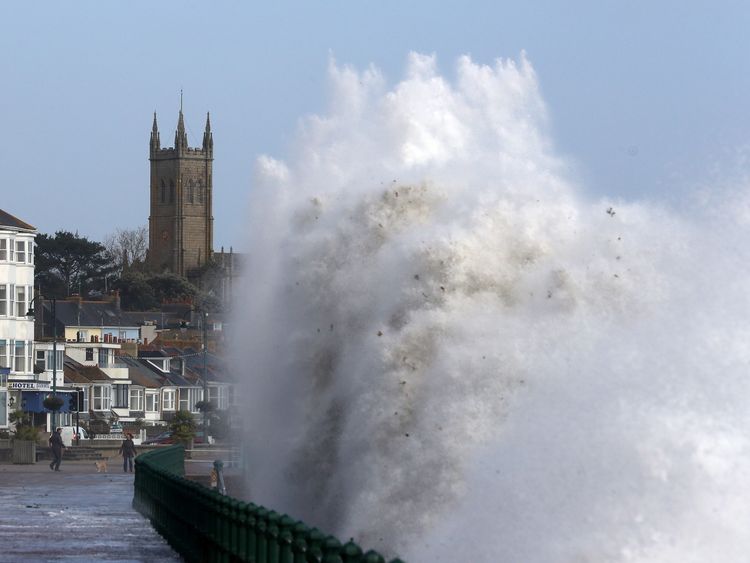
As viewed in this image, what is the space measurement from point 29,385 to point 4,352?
3394 millimetres

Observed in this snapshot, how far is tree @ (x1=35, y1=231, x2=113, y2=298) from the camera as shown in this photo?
175000mm

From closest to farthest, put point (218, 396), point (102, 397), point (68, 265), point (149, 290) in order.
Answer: point (102, 397)
point (218, 396)
point (68, 265)
point (149, 290)

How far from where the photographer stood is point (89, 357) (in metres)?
118

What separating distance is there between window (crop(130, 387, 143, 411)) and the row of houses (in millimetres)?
65

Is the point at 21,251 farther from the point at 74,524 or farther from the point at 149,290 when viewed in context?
the point at 149,290

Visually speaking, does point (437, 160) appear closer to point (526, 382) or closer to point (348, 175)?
point (348, 175)

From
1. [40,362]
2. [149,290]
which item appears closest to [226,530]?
[40,362]

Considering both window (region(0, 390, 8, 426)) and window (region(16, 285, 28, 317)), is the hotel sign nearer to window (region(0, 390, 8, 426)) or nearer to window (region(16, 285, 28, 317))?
window (region(0, 390, 8, 426))

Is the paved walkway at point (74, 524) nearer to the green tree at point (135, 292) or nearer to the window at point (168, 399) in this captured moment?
the window at point (168, 399)

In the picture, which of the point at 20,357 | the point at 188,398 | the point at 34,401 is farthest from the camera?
the point at 188,398

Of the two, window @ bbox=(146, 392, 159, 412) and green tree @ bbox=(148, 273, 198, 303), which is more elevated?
green tree @ bbox=(148, 273, 198, 303)

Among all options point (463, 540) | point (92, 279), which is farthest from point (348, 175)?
point (92, 279)

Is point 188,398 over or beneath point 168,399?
over

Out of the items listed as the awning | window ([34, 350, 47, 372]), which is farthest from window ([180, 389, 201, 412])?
the awning
